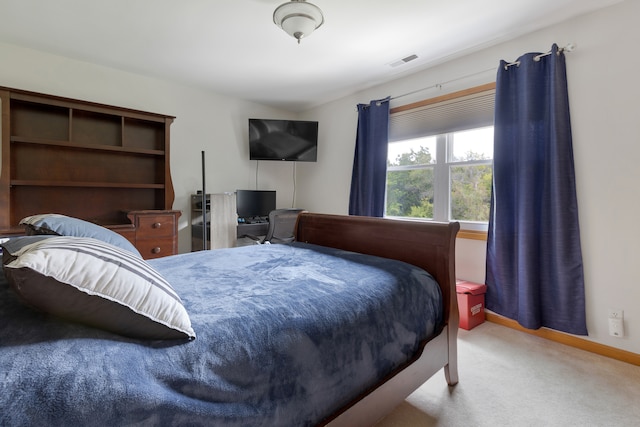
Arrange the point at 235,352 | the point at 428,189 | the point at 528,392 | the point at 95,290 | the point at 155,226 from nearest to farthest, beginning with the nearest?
the point at 95,290 → the point at 235,352 → the point at 528,392 → the point at 155,226 → the point at 428,189

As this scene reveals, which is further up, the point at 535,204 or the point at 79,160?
the point at 79,160

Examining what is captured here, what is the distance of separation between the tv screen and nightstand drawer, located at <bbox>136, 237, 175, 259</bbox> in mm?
1526

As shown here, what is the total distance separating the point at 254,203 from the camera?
3902 millimetres

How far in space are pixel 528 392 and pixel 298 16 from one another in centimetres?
257

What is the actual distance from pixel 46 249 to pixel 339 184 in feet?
11.1

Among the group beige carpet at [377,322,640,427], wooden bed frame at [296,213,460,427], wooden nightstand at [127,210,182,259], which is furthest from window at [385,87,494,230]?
wooden nightstand at [127,210,182,259]

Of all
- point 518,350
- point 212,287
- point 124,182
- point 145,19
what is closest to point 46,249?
point 212,287

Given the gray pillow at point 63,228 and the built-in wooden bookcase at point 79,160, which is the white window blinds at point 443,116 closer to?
the built-in wooden bookcase at point 79,160

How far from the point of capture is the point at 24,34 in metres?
2.39

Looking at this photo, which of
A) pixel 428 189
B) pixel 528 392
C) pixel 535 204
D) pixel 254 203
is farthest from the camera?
pixel 254 203

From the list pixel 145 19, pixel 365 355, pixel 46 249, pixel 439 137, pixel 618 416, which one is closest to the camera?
pixel 46 249

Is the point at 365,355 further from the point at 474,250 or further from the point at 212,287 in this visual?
the point at 474,250

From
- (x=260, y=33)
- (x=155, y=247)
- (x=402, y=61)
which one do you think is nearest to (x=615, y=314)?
(x=402, y=61)

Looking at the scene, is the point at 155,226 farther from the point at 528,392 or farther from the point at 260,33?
the point at 528,392
